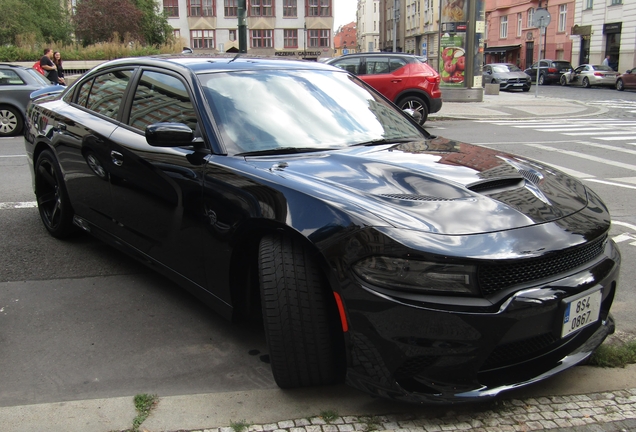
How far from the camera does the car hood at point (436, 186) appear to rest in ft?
8.73

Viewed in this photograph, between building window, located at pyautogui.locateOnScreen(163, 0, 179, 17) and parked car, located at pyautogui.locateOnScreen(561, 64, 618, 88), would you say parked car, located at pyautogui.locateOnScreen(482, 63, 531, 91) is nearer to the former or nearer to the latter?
parked car, located at pyautogui.locateOnScreen(561, 64, 618, 88)

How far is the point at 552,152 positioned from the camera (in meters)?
11.1

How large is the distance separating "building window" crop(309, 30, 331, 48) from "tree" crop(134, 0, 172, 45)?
26.5 metres

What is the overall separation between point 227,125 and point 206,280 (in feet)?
2.80

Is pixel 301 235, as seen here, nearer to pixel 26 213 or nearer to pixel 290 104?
pixel 290 104

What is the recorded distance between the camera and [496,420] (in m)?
2.73

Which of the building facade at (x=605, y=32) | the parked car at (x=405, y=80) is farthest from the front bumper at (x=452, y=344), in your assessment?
the building facade at (x=605, y=32)

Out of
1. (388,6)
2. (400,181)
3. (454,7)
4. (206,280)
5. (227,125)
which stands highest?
(388,6)

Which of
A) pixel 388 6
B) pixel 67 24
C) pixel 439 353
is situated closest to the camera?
pixel 439 353

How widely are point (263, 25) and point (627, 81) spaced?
54178 mm

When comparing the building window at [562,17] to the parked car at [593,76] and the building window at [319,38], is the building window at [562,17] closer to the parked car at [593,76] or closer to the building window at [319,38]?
the parked car at [593,76]

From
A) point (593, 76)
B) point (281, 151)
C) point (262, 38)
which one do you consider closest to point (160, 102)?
point (281, 151)

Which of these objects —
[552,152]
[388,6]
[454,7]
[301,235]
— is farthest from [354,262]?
[388,6]

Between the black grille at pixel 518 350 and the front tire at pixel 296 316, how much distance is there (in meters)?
0.66
